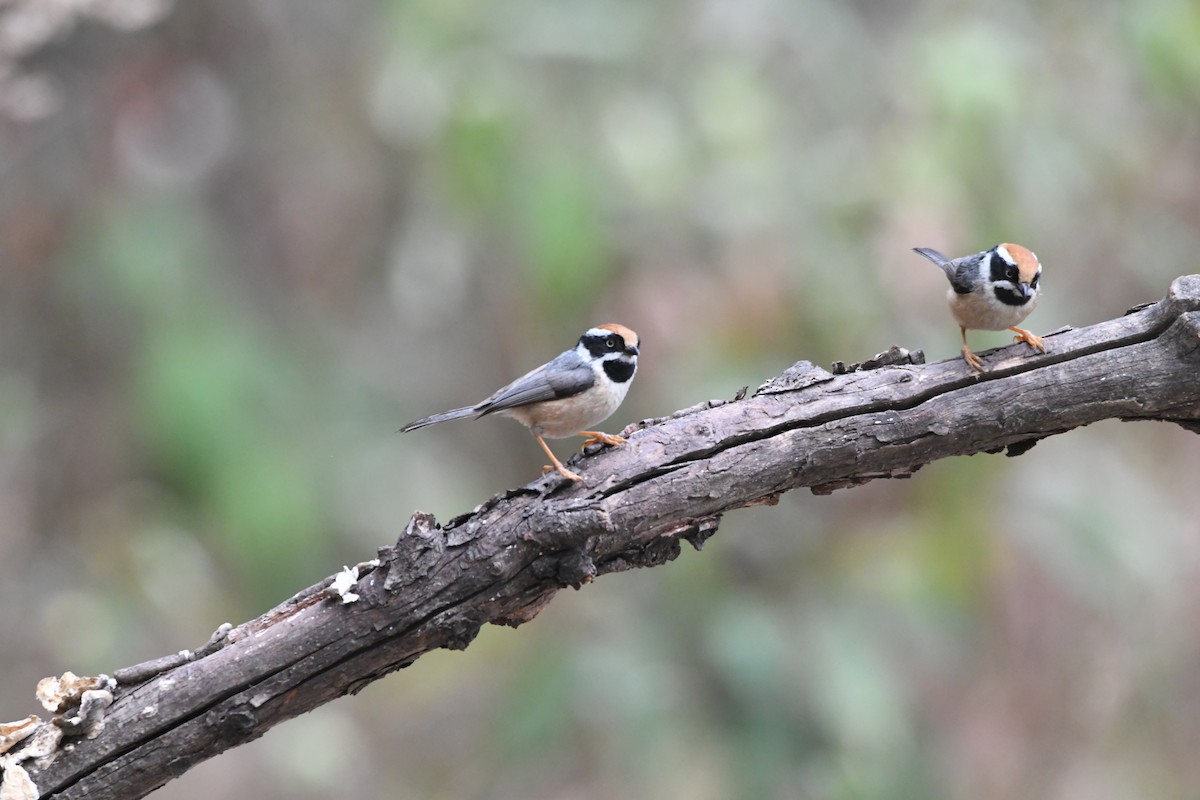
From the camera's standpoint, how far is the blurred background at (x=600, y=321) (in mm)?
5719

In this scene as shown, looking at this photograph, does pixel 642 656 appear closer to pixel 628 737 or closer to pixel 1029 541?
pixel 628 737

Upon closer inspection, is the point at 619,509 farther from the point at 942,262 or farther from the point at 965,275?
the point at 942,262

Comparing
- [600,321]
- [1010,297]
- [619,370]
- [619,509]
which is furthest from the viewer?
[600,321]

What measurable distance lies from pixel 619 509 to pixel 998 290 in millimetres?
1529

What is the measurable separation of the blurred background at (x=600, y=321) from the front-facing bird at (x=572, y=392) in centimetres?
119

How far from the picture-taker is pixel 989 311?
392 cm

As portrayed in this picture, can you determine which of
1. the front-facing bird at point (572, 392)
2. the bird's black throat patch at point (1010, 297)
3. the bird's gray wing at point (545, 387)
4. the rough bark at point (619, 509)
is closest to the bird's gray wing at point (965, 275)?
the bird's black throat patch at point (1010, 297)

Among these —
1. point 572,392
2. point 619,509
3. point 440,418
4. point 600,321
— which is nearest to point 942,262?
point 572,392

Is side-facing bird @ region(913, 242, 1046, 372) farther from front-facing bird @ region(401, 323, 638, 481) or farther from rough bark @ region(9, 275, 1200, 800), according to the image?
front-facing bird @ region(401, 323, 638, 481)

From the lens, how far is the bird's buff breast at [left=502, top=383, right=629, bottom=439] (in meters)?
4.14

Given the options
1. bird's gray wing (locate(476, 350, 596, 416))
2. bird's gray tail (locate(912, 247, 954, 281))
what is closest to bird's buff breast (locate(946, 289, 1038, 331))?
bird's gray tail (locate(912, 247, 954, 281))

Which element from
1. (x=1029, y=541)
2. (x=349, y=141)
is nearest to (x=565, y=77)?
(x=349, y=141)

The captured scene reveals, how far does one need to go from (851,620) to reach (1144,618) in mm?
2344

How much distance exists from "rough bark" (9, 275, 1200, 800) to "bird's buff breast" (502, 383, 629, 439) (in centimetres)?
59
